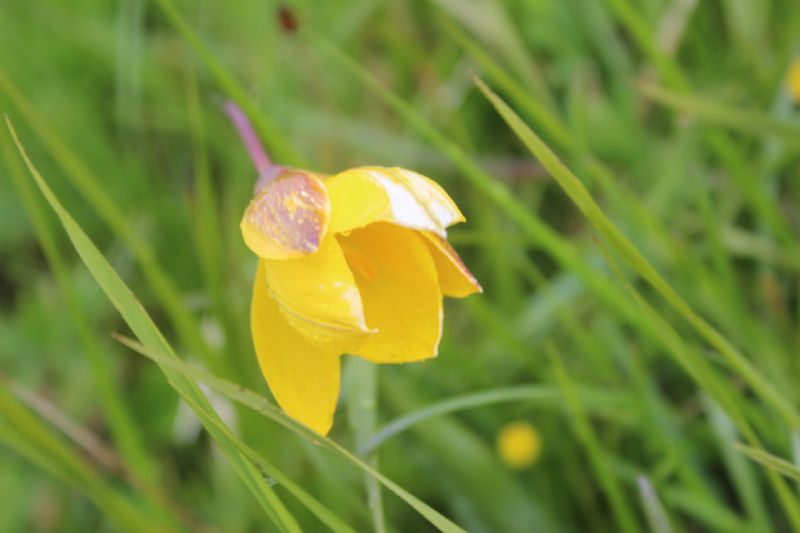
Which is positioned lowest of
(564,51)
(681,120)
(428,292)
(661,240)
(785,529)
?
(785,529)

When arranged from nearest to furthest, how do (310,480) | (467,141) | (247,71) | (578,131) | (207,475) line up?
(310,480), (578,131), (207,475), (467,141), (247,71)

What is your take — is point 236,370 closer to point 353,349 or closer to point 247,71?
point 353,349

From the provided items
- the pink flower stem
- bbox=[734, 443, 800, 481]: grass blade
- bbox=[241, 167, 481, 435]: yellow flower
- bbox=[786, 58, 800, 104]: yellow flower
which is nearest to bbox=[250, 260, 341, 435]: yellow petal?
bbox=[241, 167, 481, 435]: yellow flower

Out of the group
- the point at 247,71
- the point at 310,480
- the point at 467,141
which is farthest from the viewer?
the point at 247,71

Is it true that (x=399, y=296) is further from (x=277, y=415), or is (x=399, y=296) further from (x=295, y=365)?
(x=277, y=415)

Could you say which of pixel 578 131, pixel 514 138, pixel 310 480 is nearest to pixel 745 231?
pixel 578 131

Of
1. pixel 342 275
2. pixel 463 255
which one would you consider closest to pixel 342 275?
pixel 342 275
